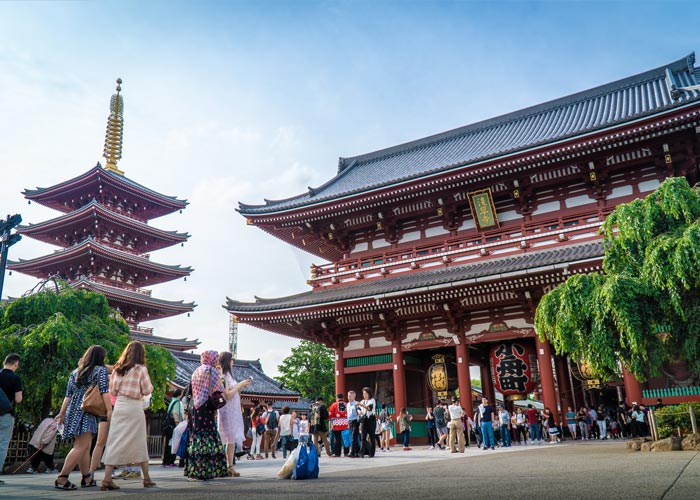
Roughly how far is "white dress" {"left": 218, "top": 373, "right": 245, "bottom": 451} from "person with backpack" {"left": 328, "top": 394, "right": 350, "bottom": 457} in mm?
5417

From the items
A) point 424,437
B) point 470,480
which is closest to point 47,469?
point 470,480

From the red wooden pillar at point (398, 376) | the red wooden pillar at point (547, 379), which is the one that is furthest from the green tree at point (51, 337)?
the red wooden pillar at point (547, 379)

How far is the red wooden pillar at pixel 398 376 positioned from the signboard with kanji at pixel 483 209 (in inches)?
205

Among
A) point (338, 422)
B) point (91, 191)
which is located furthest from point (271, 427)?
point (91, 191)

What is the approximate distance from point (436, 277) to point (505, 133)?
10420mm

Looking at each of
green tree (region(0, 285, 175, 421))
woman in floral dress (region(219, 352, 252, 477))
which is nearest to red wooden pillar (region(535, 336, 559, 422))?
woman in floral dress (region(219, 352, 252, 477))

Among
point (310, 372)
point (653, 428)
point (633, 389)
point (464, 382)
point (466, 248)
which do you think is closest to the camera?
point (653, 428)

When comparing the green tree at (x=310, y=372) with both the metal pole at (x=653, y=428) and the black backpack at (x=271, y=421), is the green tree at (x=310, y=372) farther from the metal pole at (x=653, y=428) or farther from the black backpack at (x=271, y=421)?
the metal pole at (x=653, y=428)

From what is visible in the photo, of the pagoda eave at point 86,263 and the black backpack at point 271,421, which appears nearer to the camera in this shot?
the black backpack at point 271,421

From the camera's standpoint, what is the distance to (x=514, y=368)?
18016 millimetres

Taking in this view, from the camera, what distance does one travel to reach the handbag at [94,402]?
6.54 meters

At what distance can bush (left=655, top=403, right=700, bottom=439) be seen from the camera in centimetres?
1077

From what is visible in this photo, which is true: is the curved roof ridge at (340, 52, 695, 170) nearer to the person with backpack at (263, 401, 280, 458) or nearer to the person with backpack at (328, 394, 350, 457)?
the person with backpack at (263, 401, 280, 458)

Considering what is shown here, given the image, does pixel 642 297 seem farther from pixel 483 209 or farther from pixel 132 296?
pixel 132 296
